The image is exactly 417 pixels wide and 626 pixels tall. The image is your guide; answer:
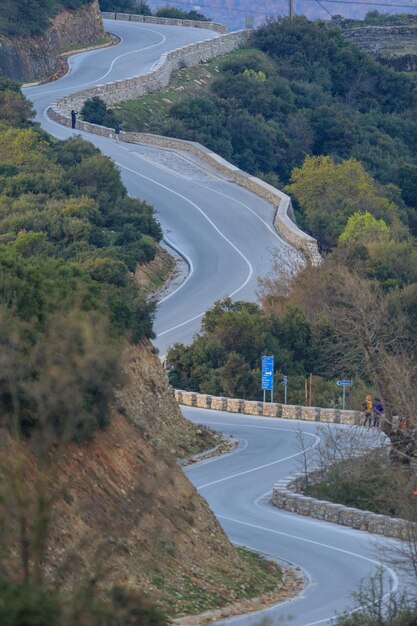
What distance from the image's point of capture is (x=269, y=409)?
36375 millimetres

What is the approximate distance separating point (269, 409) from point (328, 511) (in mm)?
11405

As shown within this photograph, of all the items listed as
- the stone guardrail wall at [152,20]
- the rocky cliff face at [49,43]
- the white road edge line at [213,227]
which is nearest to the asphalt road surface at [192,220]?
the white road edge line at [213,227]

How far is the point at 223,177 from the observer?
2773 inches

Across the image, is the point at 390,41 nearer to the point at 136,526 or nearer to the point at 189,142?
the point at 189,142

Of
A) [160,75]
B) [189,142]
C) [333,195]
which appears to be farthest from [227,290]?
[160,75]

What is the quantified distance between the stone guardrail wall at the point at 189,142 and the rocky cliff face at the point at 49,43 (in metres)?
4.43

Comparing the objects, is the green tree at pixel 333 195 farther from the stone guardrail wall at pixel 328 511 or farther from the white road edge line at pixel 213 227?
the stone guardrail wall at pixel 328 511

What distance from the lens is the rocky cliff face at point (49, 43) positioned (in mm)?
80750

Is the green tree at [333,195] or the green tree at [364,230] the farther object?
the green tree at [333,195]

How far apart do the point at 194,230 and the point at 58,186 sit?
247 inches

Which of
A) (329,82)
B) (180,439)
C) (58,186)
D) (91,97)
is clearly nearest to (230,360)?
(180,439)

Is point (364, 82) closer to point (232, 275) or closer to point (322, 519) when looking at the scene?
point (232, 275)

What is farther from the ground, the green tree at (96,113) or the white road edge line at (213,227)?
the green tree at (96,113)

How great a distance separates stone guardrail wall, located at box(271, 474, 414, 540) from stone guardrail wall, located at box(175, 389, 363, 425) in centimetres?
626
